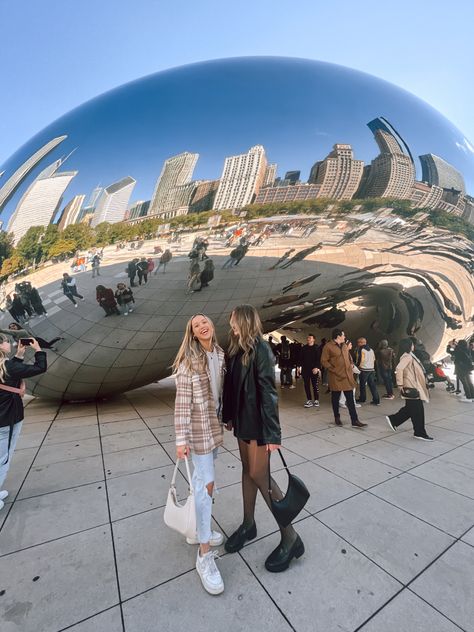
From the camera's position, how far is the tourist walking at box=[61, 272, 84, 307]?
3.37 meters

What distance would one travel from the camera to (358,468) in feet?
10.7

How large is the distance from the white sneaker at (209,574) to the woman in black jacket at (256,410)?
279 mm

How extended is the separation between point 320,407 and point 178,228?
15.3 feet

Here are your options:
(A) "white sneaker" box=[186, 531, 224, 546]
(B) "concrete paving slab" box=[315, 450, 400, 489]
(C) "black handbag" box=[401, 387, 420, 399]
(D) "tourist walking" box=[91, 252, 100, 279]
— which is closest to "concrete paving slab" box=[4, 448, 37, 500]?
(A) "white sneaker" box=[186, 531, 224, 546]

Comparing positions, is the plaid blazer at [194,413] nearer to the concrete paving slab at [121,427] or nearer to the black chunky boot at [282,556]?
the black chunky boot at [282,556]

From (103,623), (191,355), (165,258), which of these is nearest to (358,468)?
(191,355)

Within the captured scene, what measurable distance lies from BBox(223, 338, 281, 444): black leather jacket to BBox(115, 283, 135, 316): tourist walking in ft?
6.78

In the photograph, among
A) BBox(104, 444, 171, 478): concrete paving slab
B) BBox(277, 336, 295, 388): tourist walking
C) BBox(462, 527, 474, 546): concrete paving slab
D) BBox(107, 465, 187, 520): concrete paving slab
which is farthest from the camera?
BBox(277, 336, 295, 388): tourist walking

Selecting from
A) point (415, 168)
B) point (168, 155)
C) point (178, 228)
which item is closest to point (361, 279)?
point (415, 168)

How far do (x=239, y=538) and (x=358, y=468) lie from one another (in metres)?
1.81

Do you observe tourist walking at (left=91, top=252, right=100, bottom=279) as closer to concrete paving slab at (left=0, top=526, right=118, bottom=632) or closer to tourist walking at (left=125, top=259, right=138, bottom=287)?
tourist walking at (left=125, top=259, right=138, bottom=287)

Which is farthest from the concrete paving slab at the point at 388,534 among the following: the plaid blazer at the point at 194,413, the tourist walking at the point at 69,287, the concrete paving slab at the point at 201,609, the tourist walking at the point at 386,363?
the tourist walking at the point at 386,363

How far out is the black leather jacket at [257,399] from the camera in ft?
6.12

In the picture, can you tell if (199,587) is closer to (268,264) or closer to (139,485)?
(139,485)
